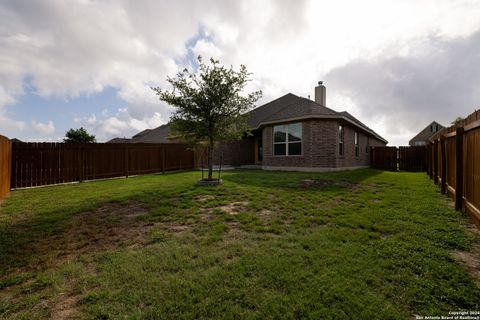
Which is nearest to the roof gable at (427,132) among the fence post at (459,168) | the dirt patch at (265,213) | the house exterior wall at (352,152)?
the house exterior wall at (352,152)

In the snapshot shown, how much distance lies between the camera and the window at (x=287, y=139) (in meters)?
13.2

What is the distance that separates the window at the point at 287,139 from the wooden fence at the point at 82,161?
6.20 metres

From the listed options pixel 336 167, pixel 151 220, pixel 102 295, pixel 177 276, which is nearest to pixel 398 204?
pixel 177 276

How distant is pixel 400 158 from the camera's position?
16.5 meters

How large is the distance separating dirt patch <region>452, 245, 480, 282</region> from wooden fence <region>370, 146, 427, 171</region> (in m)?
15.6

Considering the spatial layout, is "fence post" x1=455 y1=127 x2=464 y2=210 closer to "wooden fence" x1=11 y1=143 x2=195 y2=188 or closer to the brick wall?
the brick wall

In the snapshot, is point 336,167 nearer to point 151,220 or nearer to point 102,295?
point 151,220

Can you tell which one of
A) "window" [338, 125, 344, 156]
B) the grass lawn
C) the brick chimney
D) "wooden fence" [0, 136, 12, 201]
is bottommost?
the grass lawn

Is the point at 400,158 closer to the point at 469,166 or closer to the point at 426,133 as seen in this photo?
the point at 469,166

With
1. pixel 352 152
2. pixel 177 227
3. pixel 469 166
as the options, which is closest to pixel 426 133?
pixel 352 152

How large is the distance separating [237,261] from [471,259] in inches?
120

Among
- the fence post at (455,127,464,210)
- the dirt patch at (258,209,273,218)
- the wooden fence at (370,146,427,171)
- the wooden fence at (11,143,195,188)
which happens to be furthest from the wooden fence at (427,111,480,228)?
the wooden fence at (370,146,427,171)

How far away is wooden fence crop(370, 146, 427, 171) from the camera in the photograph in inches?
624

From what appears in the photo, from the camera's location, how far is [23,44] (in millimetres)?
8055
